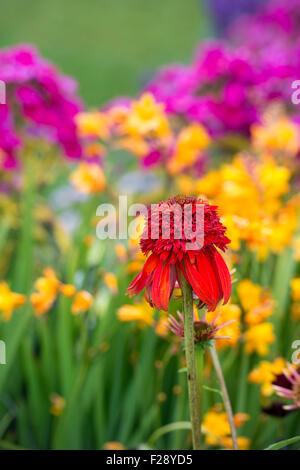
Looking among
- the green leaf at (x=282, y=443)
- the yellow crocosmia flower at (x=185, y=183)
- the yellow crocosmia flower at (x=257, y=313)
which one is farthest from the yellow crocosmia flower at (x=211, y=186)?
the green leaf at (x=282, y=443)

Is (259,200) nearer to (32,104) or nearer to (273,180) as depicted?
(273,180)

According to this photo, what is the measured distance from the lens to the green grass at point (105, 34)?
6.18 metres

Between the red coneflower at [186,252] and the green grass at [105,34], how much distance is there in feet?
16.9

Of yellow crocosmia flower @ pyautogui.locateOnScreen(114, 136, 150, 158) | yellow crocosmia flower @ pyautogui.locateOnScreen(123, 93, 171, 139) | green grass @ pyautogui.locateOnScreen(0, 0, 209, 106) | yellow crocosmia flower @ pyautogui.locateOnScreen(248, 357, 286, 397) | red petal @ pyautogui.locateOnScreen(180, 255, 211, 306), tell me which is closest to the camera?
red petal @ pyautogui.locateOnScreen(180, 255, 211, 306)

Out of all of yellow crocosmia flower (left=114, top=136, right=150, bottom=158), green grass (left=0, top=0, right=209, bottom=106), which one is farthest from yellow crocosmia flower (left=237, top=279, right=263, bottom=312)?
green grass (left=0, top=0, right=209, bottom=106)

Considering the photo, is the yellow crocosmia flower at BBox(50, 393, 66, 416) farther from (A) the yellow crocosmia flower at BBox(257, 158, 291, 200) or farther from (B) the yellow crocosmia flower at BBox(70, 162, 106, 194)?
(A) the yellow crocosmia flower at BBox(257, 158, 291, 200)

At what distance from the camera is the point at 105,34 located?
7.22m

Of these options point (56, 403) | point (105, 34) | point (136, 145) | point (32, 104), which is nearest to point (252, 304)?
point (56, 403)

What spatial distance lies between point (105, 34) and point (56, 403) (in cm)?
695

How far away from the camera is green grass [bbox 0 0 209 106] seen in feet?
20.3

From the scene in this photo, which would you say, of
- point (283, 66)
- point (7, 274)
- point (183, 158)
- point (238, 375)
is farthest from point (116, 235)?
point (283, 66)

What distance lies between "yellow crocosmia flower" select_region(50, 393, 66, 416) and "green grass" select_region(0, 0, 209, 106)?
478 centimetres

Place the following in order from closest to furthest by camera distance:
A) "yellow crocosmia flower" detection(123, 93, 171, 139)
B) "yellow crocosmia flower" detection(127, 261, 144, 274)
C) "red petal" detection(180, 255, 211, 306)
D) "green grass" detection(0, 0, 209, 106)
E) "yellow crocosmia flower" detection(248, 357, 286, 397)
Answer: "red petal" detection(180, 255, 211, 306)
"yellow crocosmia flower" detection(248, 357, 286, 397)
"yellow crocosmia flower" detection(127, 261, 144, 274)
"yellow crocosmia flower" detection(123, 93, 171, 139)
"green grass" detection(0, 0, 209, 106)

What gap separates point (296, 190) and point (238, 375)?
0.55 meters
